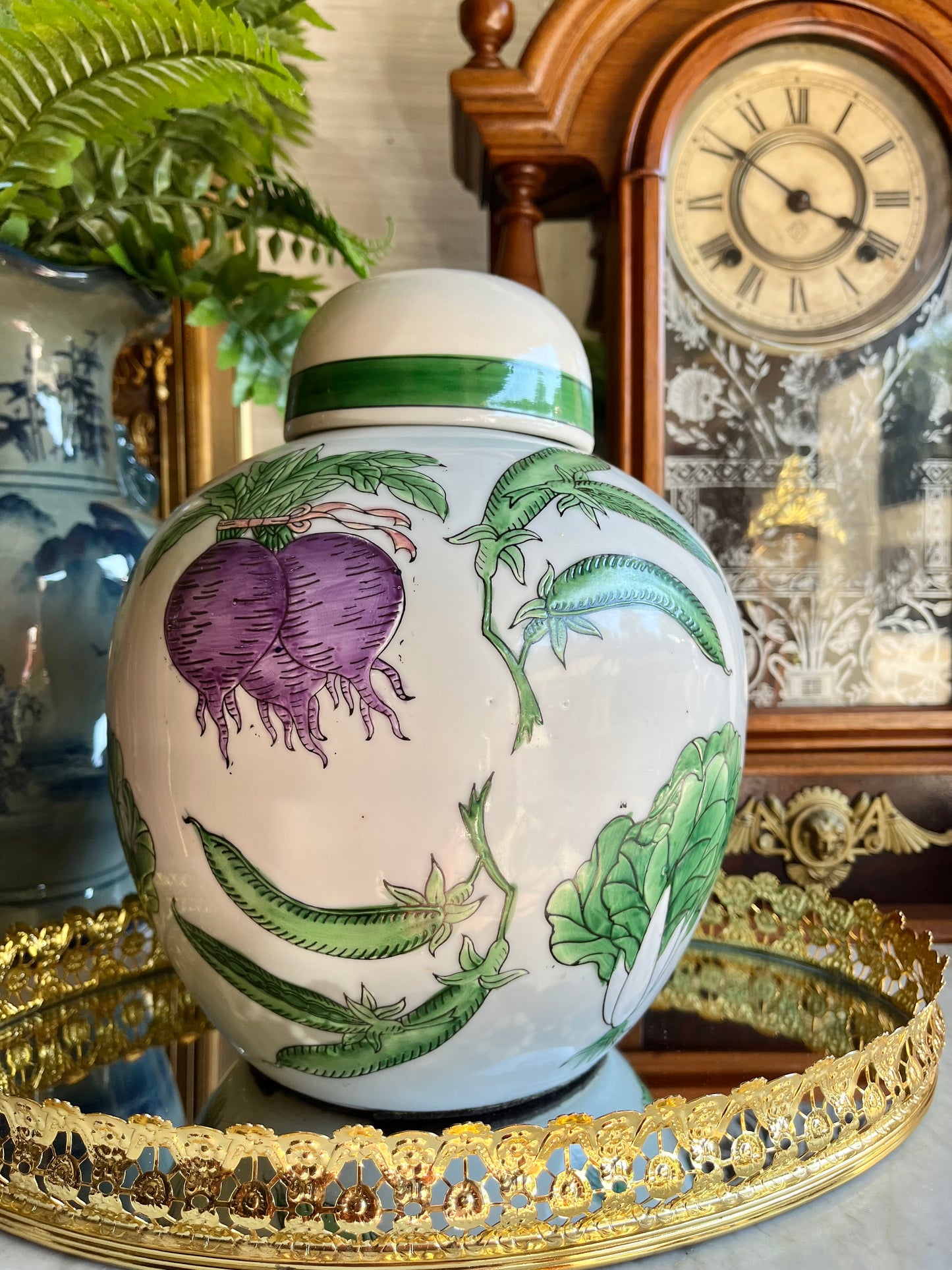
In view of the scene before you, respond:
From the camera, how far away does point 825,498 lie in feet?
2.27

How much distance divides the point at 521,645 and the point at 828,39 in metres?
0.59

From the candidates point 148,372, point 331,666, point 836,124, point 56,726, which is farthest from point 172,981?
point 836,124

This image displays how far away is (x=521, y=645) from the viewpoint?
1.03 feet

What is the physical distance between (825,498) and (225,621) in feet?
1.64

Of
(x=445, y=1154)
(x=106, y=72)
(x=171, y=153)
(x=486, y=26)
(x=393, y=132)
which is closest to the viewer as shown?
(x=445, y=1154)

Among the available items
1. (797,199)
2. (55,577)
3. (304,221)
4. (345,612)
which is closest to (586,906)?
(345,612)

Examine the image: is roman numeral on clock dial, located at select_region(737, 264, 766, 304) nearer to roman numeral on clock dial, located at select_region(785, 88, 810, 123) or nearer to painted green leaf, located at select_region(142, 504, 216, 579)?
roman numeral on clock dial, located at select_region(785, 88, 810, 123)

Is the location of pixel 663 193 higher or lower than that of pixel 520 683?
higher

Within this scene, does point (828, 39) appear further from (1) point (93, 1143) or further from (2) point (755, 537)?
(1) point (93, 1143)

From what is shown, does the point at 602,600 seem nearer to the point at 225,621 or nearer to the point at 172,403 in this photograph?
the point at 225,621

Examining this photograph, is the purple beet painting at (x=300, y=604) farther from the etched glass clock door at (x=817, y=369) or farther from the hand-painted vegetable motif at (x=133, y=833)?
the etched glass clock door at (x=817, y=369)

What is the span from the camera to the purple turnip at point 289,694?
1.03ft

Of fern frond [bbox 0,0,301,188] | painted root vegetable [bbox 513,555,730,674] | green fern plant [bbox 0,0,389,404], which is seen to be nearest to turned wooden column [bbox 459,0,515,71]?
green fern plant [bbox 0,0,389,404]

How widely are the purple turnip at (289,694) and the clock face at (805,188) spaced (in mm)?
494
